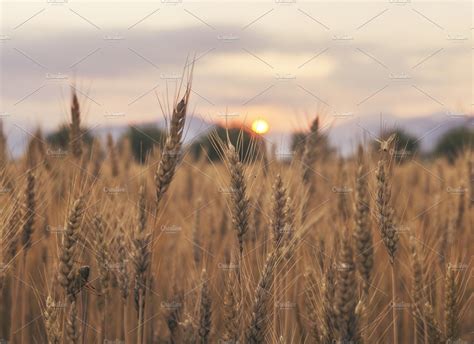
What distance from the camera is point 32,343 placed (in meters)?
4.52

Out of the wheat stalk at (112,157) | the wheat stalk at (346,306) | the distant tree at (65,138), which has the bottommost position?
the wheat stalk at (346,306)

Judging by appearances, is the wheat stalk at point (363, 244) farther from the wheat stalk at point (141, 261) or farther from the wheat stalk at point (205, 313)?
the wheat stalk at point (141, 261)

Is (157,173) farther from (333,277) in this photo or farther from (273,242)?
(333,277)

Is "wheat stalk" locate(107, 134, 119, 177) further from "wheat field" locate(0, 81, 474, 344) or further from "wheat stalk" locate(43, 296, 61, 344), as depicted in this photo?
"wheat stalk" locate(43, 296, 61, 344)

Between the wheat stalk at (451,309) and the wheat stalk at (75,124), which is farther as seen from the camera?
the wheat stalk at (75,124)

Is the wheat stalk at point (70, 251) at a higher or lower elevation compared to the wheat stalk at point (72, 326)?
higher

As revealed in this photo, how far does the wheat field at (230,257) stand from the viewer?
126 inches

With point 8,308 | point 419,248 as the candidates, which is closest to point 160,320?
point 8,308

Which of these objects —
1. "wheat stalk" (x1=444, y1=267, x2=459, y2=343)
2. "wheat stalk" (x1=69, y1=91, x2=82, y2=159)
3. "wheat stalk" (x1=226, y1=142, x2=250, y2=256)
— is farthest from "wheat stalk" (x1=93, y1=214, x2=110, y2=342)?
"wheat stalk" (x1=444, y1=267, x2=459, y2=343)

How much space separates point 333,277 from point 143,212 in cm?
115

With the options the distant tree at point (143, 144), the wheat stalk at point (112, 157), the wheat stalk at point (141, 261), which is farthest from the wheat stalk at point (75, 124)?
the wheat stalk at point (141, 261)

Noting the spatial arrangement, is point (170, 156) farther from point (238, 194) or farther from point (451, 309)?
point (451, 309)

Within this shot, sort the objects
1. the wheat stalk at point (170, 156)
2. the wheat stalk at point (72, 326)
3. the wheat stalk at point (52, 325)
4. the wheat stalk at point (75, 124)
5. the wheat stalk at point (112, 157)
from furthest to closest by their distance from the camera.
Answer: the wheat stalk at point (112, 157) → the wheat stalk at point (75, 124) → the wheat stalk at point (170, 156) → the wheat stalk at point (72, 326) → the wheat stalk at point (52, 325)

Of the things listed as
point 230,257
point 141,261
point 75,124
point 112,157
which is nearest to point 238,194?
point 141,261
